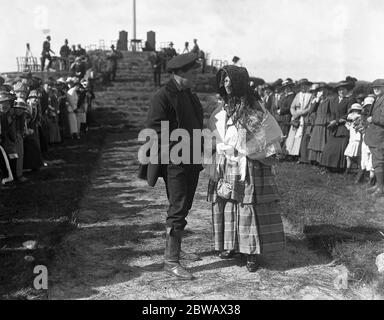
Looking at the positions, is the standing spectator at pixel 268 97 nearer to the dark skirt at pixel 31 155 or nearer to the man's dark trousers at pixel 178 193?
the dark skirt at pixel 31 155

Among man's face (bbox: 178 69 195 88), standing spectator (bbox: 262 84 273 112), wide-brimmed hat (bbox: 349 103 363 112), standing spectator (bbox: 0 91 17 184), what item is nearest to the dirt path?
standing spectator (bbox: 0 91 17 184)

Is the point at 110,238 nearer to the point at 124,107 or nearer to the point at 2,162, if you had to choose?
the point at 2,162

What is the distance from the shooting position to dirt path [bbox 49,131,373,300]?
3.84 meters

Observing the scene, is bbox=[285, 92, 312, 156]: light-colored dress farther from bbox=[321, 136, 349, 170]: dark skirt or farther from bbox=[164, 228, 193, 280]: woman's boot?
bbox=[164, 228, 193, 280]: woman's boot

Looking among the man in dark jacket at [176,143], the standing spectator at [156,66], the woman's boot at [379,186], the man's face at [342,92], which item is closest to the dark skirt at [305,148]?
the man's face at [342,92]

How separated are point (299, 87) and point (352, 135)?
2832 mm

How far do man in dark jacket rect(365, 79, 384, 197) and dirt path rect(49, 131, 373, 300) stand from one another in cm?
239

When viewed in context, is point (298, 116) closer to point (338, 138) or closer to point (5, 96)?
point (338, 138)

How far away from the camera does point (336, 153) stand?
9.36 metres

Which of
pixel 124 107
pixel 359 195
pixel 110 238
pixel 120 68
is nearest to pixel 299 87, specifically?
pixel 359 195

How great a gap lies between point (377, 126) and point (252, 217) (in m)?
3.99

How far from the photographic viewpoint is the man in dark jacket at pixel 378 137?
7320 mm

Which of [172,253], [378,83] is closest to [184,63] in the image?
[172,253]

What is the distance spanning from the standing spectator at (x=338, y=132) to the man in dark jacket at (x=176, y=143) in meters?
5.72
